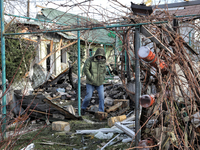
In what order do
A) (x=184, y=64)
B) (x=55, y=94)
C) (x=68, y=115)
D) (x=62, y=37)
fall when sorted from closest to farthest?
1. (x=184, y=64)
2. (x=68, y=115)
3. (x=55, y=94)
4. (x=62, y=37)

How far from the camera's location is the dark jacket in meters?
6.38

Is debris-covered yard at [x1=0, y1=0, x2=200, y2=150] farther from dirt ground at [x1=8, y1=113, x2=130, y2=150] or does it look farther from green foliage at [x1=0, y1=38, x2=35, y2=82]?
green foliage at [x1=0, y1=38, x2=35, y2=82]

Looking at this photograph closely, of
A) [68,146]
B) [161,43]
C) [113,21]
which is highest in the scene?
[113,21]

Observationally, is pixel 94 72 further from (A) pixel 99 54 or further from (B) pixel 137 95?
(B) pixel 137 95

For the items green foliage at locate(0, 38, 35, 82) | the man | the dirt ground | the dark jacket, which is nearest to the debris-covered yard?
the dirt ground

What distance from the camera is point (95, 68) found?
652cm

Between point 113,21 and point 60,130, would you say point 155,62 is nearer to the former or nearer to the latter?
point 113,21

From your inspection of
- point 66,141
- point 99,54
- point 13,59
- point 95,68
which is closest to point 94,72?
point 95,68

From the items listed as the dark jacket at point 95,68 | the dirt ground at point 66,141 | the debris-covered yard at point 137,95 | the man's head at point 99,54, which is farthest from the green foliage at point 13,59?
the dirt ground at point 66,141

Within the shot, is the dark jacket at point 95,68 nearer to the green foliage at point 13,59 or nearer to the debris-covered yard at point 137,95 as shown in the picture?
the debris-covered yard at point 137,95

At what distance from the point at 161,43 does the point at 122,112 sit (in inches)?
155

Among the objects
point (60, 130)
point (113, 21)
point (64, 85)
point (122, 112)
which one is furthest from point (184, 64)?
point (64, 85)

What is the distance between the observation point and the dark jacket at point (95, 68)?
638 cm

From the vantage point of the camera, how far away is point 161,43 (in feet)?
9.73
